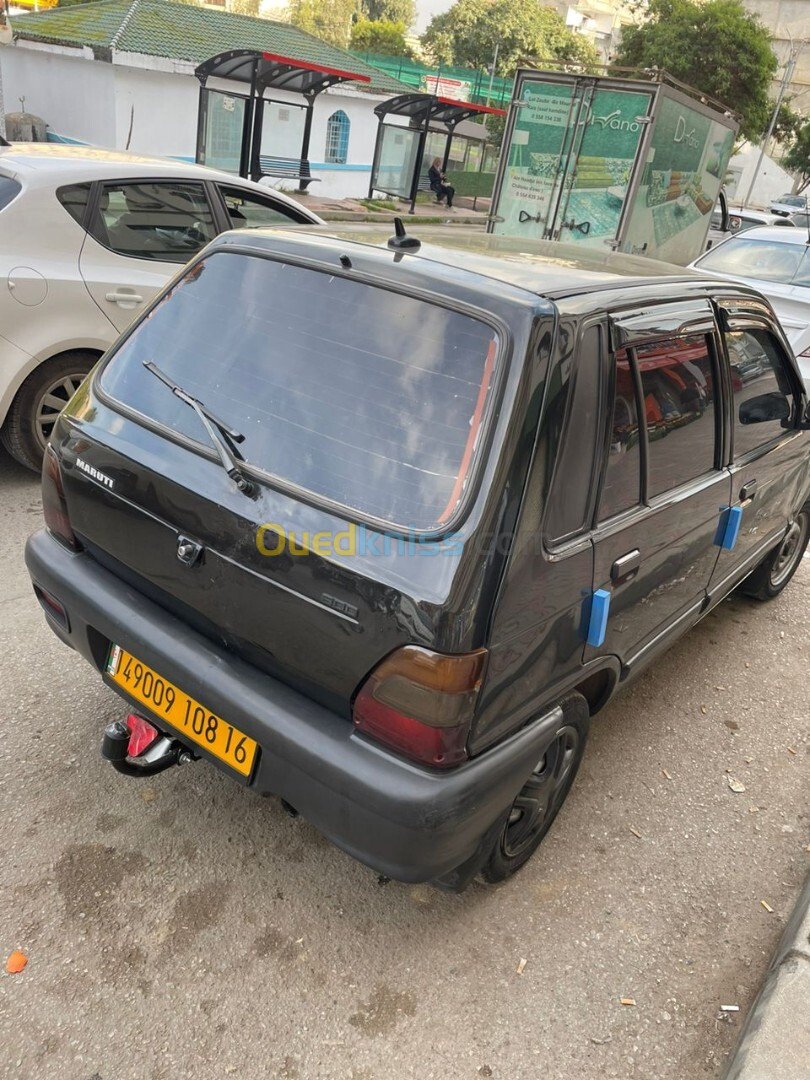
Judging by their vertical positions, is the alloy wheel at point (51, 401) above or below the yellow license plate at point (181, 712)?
below

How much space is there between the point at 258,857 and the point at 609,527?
1.46 m

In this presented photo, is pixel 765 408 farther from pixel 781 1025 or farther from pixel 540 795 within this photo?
pixel 781 1025

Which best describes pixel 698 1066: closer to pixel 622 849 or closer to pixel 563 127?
pixel 622 849

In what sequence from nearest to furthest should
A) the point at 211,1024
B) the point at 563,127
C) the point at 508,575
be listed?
the point at 508,575 → the point at 211,1024 → the point at 563,127

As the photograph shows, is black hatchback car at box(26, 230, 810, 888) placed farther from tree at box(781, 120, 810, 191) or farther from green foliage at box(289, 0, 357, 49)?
green foliage at box(289, 0, 357, 49)

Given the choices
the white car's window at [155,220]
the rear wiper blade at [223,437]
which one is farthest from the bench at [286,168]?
the rear wiper blade at [223,437]

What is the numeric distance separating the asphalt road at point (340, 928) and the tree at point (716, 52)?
119ft

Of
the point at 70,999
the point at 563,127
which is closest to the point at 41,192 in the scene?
the point at 70,999

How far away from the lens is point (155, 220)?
15.7ft

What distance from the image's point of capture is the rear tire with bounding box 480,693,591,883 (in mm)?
2398

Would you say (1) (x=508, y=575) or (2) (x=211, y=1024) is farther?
(2) (x=211, y=1024)

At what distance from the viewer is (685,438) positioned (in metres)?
2.68

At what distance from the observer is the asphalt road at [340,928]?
2.00 meters

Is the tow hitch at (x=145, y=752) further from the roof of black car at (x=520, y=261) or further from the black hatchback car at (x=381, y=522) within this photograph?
the roof of black car at (x=520, y=261)
